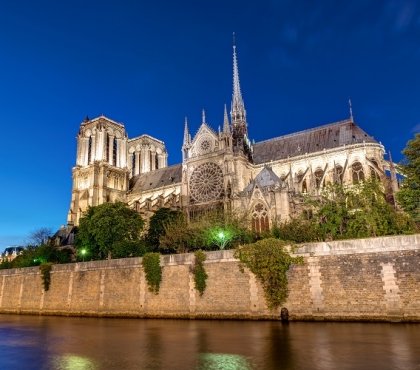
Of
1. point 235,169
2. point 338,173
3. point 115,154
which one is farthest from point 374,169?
point 115,154

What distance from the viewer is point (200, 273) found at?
2150 centimetres

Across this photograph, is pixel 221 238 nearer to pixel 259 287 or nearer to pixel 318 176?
pixel 259 287

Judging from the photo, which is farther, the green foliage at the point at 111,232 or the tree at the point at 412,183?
the green foliage at the point at 111,232

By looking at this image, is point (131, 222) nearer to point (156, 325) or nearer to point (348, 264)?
point (156, 325)

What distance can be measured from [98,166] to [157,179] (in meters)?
9.71

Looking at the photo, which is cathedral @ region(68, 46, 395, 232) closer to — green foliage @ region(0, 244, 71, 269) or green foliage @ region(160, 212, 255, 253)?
green foliage @ region(160, 212, 255, 253)

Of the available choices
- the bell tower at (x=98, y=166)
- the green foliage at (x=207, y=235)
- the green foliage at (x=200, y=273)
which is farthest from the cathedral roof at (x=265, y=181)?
the bell tower at (x=98, y=166)

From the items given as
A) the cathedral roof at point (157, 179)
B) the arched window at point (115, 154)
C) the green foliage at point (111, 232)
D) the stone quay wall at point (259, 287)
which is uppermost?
the arched window at point (115, 154)

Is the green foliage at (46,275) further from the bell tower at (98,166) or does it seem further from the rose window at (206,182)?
the bell tower at (98,166)

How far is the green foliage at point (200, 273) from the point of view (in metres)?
21.3

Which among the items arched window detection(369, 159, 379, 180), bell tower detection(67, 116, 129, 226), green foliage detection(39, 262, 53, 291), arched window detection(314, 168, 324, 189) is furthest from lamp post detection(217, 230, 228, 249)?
bell tower detection(67, 116, 129, 226)

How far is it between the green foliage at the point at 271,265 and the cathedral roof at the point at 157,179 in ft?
132

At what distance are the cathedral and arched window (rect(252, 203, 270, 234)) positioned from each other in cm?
9

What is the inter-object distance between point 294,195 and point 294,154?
12933mm
